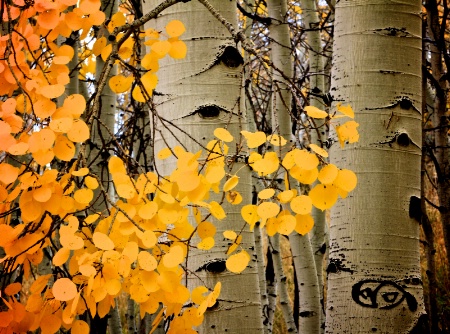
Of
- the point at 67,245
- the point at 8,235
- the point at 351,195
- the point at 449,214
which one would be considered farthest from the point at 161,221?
the point at 449,214

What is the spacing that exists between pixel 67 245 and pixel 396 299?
0.95 metres

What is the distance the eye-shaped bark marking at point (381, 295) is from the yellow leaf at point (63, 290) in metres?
0.84

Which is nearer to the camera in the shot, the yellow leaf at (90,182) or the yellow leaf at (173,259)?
the yellow leaf at (173,259)

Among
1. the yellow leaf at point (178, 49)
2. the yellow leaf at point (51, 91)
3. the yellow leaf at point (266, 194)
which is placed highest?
the yellow leaf at point (178, 49)

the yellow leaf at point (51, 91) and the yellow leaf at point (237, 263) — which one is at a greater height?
the yellow leaf at point (51, 91)

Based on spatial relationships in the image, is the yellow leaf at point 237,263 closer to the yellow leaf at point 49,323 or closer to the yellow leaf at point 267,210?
the yellow leaf at point 267,210

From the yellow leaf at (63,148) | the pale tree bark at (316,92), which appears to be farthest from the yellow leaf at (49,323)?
the pale tree bark at (316,92)

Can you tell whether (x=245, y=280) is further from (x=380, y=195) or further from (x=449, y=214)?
(x=449, y=214)

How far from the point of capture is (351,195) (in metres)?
1.53

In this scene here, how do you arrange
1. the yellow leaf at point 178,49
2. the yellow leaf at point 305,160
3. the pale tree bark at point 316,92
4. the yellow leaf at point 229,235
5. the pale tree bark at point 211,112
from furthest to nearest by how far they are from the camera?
the pale tree bark at point 316,92
the pale tree bark at point 211,112
the yellow leaf at point 178,49
the yellow leaf at point 229,235
the yellow leaf at point 305,160

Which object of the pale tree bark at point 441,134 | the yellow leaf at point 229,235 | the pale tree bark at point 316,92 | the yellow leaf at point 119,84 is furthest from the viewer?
the pale tree bark at point 316,92

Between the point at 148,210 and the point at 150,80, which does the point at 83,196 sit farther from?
the point at 150,80

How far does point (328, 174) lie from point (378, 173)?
0.60 meters

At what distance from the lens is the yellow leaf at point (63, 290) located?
1013mm
